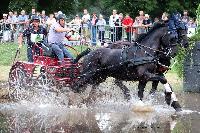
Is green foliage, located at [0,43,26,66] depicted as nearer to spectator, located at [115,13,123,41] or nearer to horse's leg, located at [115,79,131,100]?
spectator, located at [115,13,123,41]

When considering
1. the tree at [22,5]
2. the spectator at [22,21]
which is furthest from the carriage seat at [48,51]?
the tree at [22,5]

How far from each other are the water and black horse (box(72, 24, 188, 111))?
21.4 inches

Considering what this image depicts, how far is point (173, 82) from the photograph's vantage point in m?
19.7

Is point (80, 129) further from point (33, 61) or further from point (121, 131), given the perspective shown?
point (33, 61)

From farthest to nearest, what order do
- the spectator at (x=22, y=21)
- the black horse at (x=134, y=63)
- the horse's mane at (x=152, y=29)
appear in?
1. the spectator at (x=22, y=21)
2. the horse's mane at (x=152, y=29)
3. the black horse at (x=134, y=63)

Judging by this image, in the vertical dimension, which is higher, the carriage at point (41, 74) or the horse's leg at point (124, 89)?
the carriage at point (41, 74)

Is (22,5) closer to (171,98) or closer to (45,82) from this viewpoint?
(45,82)

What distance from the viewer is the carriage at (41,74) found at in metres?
14.9

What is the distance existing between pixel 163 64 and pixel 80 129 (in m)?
3.56

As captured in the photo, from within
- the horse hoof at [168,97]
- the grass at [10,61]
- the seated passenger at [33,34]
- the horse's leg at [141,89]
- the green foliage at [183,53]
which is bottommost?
the grass at [10,61]

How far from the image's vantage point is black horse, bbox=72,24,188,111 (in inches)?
556

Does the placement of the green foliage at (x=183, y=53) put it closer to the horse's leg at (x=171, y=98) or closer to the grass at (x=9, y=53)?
the horse's leg at (x=171, y=98)

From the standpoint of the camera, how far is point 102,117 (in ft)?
42.7

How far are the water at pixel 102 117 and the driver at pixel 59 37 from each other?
121 cm
